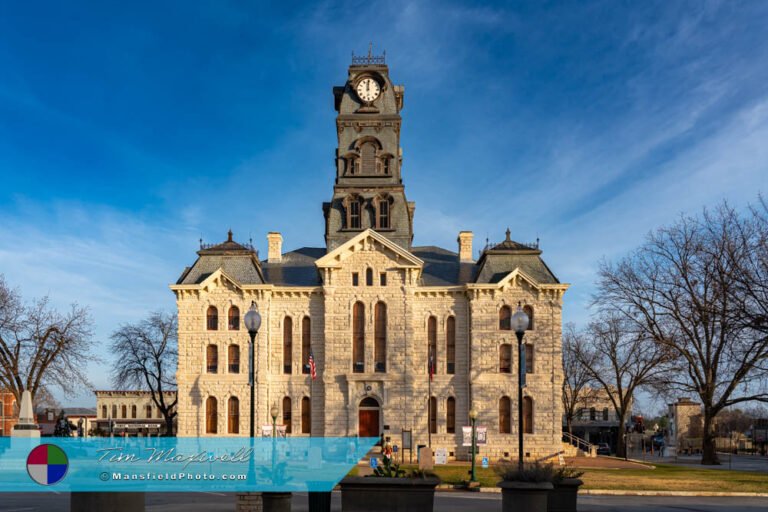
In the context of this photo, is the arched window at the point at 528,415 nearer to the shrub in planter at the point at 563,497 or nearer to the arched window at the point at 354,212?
the arched window at the point at 354,212

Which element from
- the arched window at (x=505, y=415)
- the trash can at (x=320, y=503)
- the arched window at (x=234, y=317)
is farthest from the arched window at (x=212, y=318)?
the trash can at (x=320, y=503)

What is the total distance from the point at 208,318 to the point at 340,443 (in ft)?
39.9

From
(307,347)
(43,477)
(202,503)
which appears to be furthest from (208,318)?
(43,477)

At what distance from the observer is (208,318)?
50.9m

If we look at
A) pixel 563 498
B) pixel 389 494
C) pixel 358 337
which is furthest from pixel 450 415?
pixel 389 494

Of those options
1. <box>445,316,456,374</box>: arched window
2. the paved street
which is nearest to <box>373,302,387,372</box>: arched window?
<box>445,316,456,374</box>: arched window

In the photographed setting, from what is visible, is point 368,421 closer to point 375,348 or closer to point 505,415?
point 375,348

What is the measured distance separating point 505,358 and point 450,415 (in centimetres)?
526

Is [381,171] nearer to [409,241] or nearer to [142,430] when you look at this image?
[409,241]

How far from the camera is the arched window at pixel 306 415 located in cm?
5068

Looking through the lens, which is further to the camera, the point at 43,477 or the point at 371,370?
the point at 371,370

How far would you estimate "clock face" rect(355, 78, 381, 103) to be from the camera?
55.6 meters

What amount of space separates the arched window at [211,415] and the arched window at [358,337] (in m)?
9.60

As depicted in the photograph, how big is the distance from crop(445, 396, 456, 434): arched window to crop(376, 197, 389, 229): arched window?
12.8m
